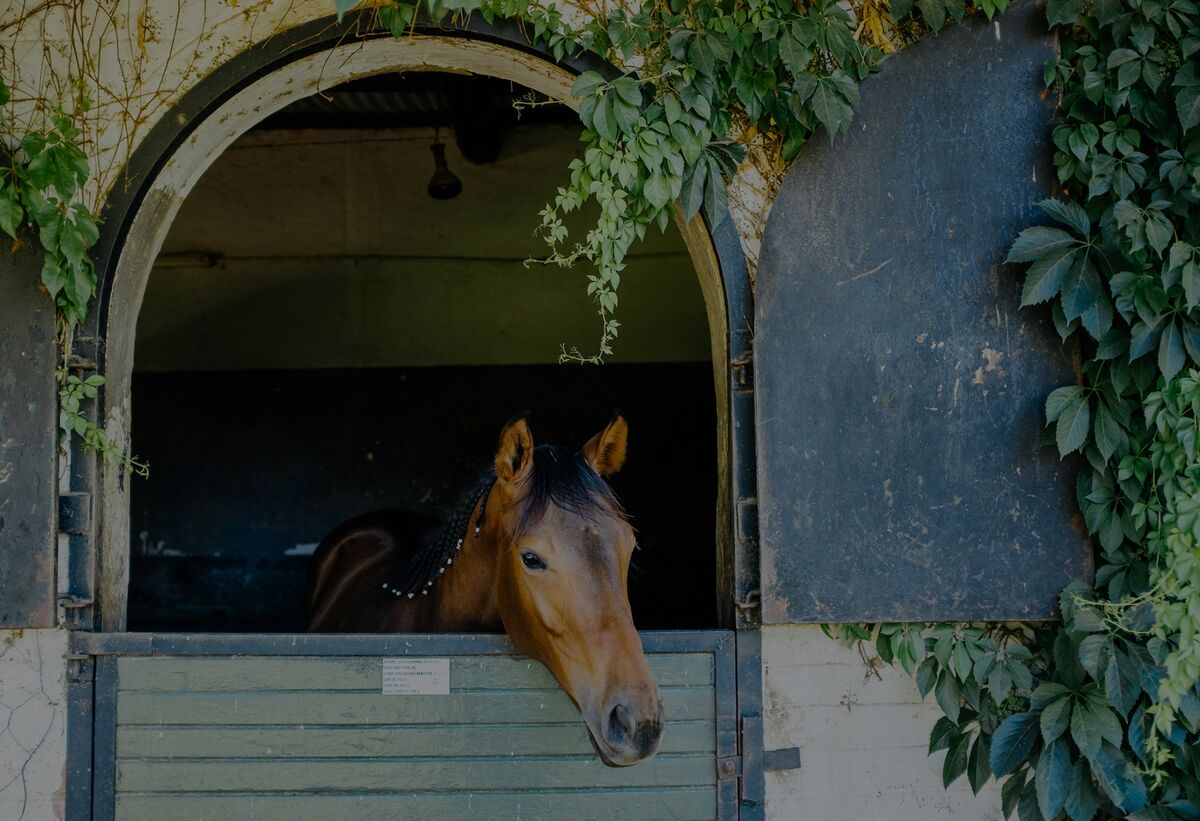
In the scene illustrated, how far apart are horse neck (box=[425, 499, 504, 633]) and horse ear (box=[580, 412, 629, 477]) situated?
32cm

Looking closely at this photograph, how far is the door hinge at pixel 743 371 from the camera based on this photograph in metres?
2.71

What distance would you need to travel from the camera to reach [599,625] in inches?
90.2

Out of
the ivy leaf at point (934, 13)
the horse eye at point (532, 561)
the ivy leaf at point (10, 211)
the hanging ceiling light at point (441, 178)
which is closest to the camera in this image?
the horse eye at point (532, 561)

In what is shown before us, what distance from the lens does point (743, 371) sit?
2727mm

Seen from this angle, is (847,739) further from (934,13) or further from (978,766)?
(934,13)

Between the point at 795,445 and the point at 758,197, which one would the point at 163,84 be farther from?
the point at 795,445

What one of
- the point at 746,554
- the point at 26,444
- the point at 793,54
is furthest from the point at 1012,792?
the point at 26,444

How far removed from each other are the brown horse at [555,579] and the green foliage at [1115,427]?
0.82m

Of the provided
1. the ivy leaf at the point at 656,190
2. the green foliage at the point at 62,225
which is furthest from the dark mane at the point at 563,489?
the green foliage at the point at 62,225

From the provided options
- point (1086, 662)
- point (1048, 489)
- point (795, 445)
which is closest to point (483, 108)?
point (795, 445)

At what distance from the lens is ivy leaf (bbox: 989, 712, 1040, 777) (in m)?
2.53

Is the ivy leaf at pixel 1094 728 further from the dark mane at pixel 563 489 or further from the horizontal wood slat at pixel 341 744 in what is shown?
the dark mane at pixel 563 489

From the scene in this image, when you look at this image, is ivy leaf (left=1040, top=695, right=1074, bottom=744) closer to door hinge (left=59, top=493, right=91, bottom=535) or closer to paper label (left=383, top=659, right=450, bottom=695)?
paper label (left=383, top=659, right=450, bottom=695)

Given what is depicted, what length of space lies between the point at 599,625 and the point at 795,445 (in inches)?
28.2
